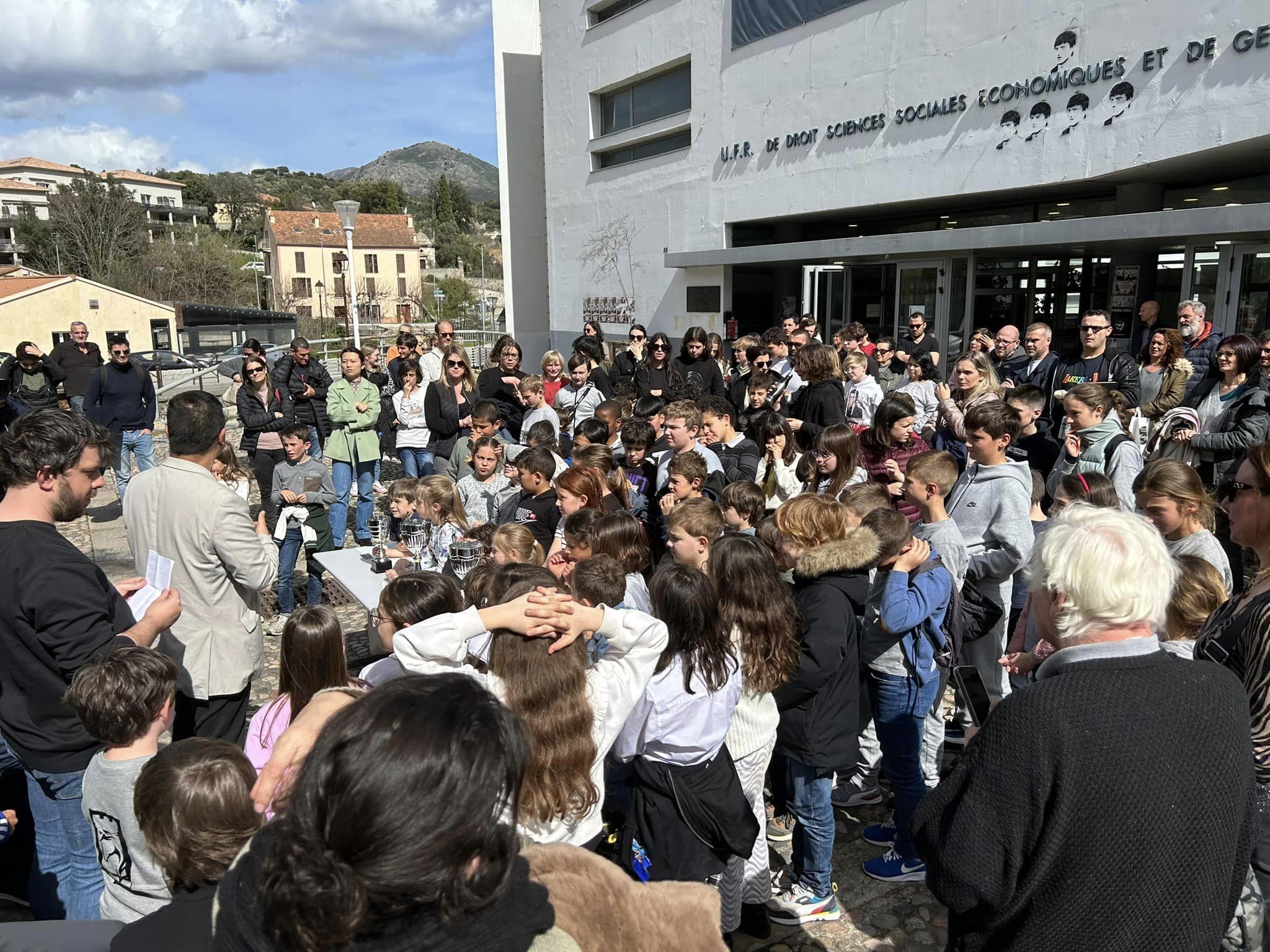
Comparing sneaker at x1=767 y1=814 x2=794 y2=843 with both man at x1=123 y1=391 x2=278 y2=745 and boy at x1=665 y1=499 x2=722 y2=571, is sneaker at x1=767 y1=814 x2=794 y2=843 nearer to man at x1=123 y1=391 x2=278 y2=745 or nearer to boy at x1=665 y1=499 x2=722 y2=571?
boy at x1=665 y1=499 x2=722 y2=571

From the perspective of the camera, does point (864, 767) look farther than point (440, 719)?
Yes

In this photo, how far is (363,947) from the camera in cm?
109

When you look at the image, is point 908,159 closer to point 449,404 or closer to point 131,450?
point 449,404

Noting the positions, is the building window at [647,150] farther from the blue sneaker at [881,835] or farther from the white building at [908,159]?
the blue sneaker at [881,835]

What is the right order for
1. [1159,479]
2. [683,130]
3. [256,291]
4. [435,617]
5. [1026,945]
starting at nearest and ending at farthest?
[1026,945] < [435,617] < [1159,479] < [683,130] < [256,291]

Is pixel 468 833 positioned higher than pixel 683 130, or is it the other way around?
pixel 683 130

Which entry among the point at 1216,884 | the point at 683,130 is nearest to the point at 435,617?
the point at 1216,884

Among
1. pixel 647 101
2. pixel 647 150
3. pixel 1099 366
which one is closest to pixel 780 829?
pixel 1099 366

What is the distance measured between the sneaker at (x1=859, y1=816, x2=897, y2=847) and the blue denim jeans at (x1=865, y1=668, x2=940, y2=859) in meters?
0.28

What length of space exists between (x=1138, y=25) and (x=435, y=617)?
501 inches

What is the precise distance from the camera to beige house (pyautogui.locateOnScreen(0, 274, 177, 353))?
41.3 meters

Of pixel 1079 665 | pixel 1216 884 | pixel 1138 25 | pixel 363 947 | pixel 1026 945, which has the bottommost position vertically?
pixel 1026 945

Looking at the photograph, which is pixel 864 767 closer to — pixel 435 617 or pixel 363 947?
pixel 435 617

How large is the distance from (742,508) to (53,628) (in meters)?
3.15
